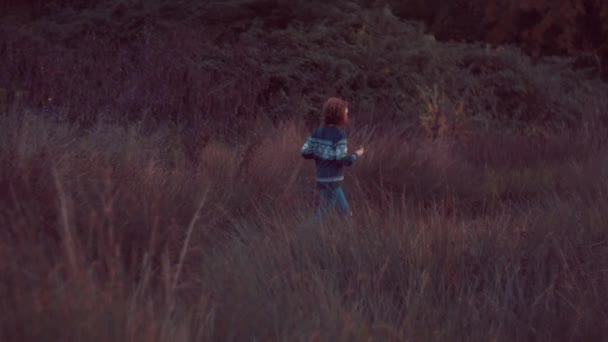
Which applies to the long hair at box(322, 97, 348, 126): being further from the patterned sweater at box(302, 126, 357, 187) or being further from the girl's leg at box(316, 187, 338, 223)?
the girl's leg at box(316, 187, 338, 223)

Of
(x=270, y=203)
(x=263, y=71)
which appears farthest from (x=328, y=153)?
(x=263, y=71)

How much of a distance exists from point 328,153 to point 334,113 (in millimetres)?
351

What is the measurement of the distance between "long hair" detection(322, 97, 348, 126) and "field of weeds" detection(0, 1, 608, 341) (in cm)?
71

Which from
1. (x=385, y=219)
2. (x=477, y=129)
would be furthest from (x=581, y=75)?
(x=385, y=219)

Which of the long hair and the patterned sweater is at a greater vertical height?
the long hair

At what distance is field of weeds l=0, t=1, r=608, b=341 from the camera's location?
11.9ft

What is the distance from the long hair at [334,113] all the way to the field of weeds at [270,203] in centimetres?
71

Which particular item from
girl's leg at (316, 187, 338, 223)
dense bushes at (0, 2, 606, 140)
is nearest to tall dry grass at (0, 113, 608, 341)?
girl's leg at (316, 187, 338, 223)

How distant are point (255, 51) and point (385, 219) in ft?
29.2

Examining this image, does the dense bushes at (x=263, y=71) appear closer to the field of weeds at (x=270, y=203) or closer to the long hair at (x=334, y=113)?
the field of weeds at (x=270, y=203)

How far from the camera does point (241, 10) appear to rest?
16.1 meters

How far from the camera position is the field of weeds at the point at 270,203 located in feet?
11.9

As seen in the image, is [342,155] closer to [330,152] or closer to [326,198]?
[330,152]

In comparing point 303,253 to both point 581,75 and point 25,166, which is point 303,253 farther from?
point 581,75
